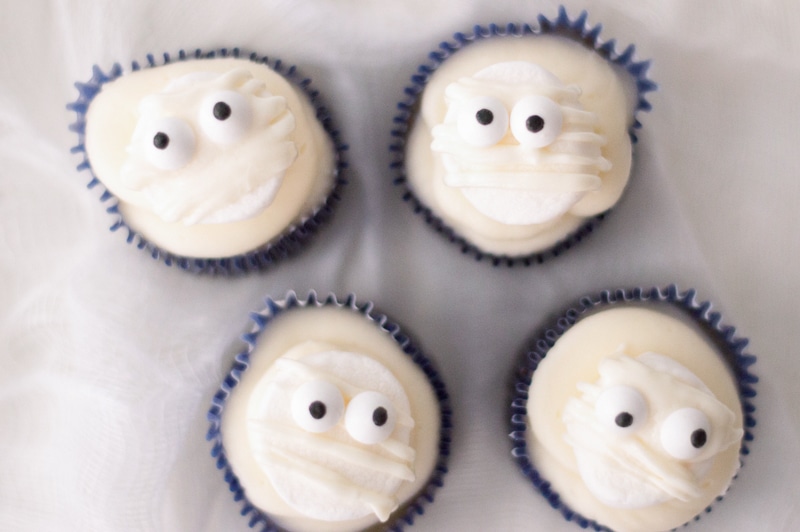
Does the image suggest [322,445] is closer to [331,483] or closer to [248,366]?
[331,483]

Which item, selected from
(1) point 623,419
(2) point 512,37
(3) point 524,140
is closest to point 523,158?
(3) point 524,140

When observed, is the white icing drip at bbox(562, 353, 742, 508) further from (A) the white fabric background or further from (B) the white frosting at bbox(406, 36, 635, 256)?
(A) the white fabric background

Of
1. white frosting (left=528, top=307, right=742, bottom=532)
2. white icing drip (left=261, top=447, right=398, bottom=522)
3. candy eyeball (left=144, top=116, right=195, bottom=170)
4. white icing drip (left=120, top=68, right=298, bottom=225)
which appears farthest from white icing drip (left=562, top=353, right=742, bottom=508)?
candy eyeball (left=144, top=116, right=195, bottom=170)

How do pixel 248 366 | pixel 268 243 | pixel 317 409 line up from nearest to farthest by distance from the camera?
pixel 317 409 < pixel 248 366 < pixel 268 243

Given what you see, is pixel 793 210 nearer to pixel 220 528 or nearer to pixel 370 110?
pixel 370 110

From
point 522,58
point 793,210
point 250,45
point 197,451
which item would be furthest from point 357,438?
point 793,210

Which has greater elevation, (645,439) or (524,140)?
(524,140)

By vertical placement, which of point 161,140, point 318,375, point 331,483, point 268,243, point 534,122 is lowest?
point 331,483
